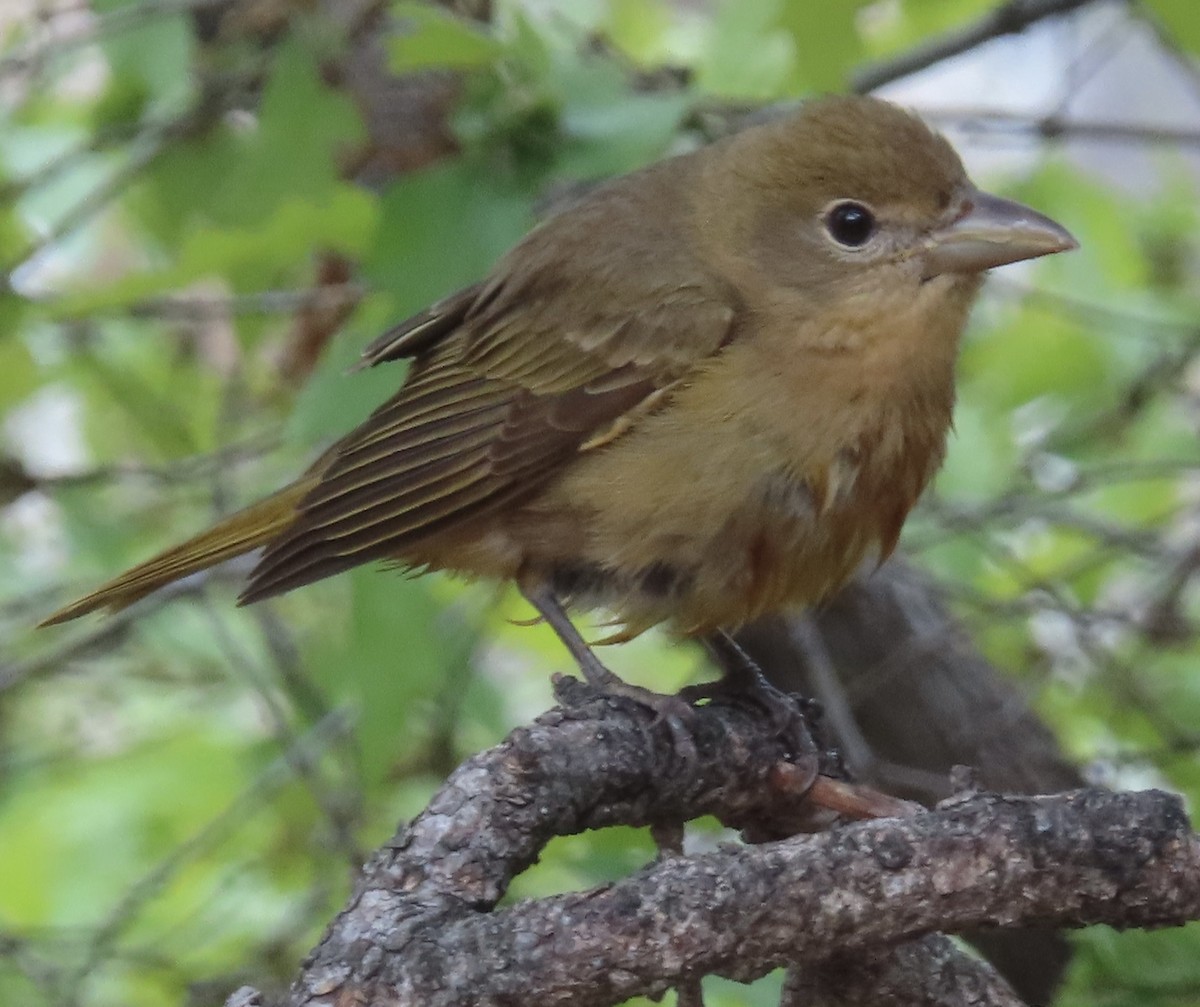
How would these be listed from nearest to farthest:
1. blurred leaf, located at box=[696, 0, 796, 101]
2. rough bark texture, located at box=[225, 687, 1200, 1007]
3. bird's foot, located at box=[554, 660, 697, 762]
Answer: rough bark texture, located at box=[225, 687, 1200, 1007]
bird's foot, located at box=[554, 660, 697, 762]
blurred leaf, located at box=[696, 0, 796, 101]

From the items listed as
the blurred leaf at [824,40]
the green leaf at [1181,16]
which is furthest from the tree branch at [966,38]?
the green leaf at [1181,16]

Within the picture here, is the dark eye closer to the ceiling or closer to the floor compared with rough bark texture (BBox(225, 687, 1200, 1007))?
closer to the ceiling

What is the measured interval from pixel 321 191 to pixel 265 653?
1.96 m

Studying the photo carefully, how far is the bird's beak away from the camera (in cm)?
299

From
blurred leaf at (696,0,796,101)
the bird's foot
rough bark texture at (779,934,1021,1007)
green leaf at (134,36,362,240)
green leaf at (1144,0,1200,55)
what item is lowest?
rough bark texture at (779,934,1021,1007)

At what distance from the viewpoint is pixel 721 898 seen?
1.79 meters

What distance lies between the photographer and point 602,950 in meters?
1.74

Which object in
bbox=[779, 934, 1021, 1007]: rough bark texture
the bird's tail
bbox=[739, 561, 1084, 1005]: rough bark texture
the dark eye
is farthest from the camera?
bbox=[739, 561, 1084, 1005]: rough bark texture

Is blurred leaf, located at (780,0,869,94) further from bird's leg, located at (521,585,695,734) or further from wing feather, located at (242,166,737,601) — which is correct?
bird's leg, located at (521,585,695,734)

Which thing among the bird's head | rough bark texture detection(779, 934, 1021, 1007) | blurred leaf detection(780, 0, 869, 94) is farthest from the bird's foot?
blurred leaf detection(780, 0, 869, 94)

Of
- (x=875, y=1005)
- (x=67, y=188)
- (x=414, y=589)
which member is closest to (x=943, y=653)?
(x=414, y=589)

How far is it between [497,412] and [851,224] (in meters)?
0.79

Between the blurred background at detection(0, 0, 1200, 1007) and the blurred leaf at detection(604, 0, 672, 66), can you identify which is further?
the blurred leaf at detection(604, 0, 672, 66)

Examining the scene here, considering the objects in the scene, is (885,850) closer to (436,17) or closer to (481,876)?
(481,876)
